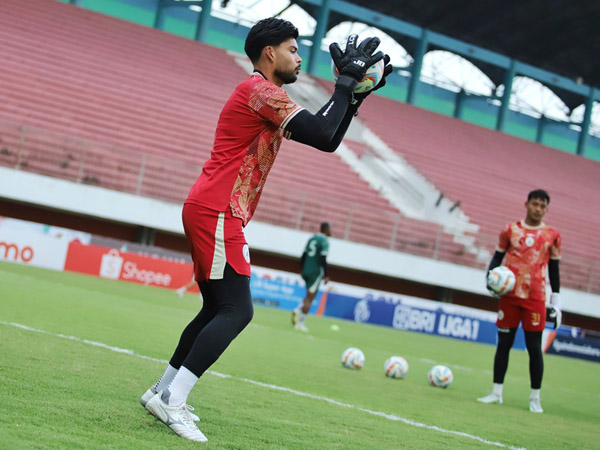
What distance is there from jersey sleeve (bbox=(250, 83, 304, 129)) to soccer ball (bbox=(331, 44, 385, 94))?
381 mm

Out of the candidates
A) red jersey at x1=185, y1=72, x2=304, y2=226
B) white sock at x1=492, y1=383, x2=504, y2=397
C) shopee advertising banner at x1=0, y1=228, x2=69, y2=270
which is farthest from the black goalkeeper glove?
shopee advertising banner at x1=0, y1=228, x2=69, y2=270

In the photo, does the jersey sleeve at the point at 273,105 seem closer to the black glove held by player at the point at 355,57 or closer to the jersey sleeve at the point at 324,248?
the black glove held by player at the point at 355,57

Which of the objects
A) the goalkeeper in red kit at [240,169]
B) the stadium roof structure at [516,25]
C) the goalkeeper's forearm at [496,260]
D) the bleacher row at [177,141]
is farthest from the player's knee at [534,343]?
the stadium roof structure at [516,25]

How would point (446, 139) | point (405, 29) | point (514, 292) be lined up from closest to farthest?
point (514, 292) → point (446, 139) → point (405, 29)

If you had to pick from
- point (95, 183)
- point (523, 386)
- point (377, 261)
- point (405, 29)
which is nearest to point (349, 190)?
point (377, 261)

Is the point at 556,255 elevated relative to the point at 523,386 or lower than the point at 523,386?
elevated

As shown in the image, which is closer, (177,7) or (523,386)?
(523,386)

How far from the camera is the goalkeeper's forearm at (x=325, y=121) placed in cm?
374

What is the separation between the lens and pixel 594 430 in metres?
6.65

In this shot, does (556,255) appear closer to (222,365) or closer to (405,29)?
(222,365)

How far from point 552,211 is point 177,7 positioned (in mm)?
18111

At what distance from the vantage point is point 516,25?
33.4m

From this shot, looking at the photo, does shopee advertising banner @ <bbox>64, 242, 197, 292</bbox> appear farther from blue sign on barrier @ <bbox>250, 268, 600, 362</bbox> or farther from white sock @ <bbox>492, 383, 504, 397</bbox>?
white sock @ <bbox>492, 383, 504, 397</bbox>

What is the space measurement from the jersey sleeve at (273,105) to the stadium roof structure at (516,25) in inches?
1158
